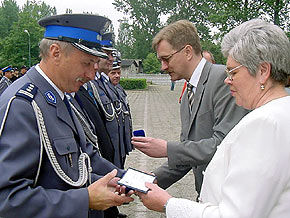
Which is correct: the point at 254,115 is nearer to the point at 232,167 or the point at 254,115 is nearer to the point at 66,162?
the point at 232,167

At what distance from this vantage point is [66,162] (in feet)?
6.50

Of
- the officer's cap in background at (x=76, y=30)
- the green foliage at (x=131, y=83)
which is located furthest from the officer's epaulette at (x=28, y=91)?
the green foliage at (x=131, y=83)

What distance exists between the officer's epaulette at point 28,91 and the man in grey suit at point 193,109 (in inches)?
46.2

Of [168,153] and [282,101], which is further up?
[282,101]

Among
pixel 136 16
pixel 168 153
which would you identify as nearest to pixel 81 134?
pixel 168 153

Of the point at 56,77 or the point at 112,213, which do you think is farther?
the point at 112,213

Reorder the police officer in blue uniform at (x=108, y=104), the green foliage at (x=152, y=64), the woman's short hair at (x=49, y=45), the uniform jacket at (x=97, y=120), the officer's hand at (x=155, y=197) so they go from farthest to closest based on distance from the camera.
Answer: the green foliage at (x=152, y=64), the police officer in blue uniform at (x=108, y=104), the uniform jacket at (x=97, y=120), the woman's short hair at (x=49, y=45), the officer's hand at (x=155, y=197)

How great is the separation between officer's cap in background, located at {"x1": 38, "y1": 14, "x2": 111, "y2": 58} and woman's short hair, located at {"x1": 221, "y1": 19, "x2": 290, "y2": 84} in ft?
3.15

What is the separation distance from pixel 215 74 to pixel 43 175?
1661 mm

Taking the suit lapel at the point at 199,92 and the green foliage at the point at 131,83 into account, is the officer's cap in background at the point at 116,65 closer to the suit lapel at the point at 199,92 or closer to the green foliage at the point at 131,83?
the suit lapel at the point at 199,92

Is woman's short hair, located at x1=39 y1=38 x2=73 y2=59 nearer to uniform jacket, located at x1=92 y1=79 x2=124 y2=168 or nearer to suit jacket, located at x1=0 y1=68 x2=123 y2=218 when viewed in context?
suit jacket, located at x1=0 y1=68 x2=123 y2=218

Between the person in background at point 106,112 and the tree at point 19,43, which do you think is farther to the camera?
the tree at point 19,43

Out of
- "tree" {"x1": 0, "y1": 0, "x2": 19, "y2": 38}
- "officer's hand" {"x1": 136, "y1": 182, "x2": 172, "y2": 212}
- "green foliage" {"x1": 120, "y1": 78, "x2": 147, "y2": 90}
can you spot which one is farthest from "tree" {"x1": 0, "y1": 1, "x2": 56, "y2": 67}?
"officer's hand" {"x1": 136, "y1": 182, "x2": 172, "y2": 212}

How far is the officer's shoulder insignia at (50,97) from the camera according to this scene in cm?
201
